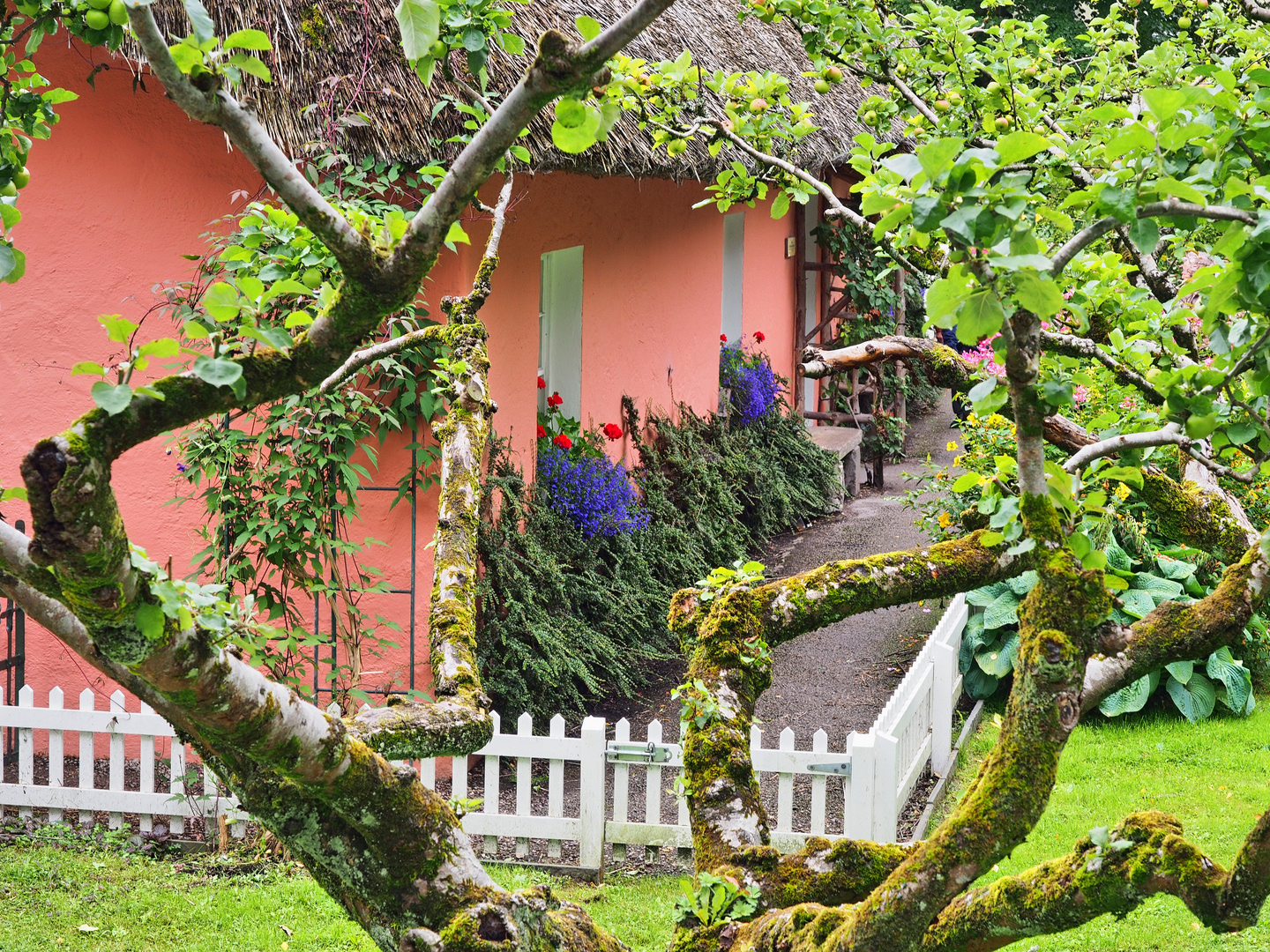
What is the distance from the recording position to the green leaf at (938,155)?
1326 millimetres

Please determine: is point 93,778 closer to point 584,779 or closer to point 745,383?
point 584,779

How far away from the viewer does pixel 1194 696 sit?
19.6 ft

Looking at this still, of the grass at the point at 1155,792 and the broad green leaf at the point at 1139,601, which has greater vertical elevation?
the broad green leaf at the point at 1139,601

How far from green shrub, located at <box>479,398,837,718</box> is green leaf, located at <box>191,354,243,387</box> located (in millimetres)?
4266

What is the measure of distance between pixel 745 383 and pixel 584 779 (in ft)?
18.6

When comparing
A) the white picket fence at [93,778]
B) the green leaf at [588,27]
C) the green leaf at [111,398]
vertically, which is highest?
the green leaf at [588,27]

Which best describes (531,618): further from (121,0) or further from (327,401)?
(121,0)

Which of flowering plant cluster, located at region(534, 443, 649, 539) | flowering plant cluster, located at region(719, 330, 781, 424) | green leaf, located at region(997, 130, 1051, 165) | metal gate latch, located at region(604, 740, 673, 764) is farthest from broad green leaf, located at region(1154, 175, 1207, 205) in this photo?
flowering plant cluster, located at region(719, 330, 781, 424)

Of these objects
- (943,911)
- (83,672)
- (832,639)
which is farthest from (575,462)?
(943,911)

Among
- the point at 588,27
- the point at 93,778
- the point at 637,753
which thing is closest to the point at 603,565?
the point at 637,753

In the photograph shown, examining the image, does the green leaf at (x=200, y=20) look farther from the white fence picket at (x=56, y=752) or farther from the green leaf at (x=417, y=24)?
the white fence picket at (x=56, y=752)

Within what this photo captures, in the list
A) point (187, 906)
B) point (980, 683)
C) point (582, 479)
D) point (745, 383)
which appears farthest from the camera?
point (745, 383)

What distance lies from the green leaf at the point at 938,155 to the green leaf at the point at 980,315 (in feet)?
0.49

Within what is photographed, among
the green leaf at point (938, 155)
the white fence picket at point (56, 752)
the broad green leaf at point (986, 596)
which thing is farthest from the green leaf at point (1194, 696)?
the green leaf at point (938, 155)
